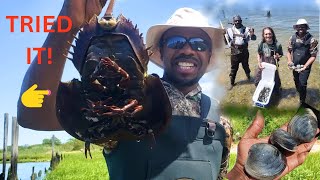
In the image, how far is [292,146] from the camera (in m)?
2.87

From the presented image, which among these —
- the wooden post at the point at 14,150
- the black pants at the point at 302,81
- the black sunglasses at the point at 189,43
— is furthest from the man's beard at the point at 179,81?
the wooden post at the point at 14,150

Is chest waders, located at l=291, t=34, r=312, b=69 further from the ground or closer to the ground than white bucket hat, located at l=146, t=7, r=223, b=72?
closer to the ground

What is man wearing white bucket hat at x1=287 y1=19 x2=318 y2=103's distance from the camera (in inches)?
228

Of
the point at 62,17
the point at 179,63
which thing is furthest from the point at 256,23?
the point at 62,17

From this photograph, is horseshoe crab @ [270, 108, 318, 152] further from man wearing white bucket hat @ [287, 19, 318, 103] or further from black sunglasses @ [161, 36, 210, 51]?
man wearing white bucket hat @ [287, 19, 318, 103]

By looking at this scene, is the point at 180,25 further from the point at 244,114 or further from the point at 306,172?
the point at 306,172

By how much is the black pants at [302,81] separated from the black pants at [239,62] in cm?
52

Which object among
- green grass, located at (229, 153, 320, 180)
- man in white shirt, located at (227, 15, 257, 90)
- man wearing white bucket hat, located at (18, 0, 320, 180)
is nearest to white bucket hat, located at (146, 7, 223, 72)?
man wearing white bucket hat, located at (18, 0, 320, 180)

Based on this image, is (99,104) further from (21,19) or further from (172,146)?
(21,19)

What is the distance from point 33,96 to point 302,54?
416 centimetres

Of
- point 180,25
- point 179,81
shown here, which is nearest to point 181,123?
point 179,81

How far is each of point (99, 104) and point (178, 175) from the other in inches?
32.4

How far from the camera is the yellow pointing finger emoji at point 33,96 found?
2330 millimetres

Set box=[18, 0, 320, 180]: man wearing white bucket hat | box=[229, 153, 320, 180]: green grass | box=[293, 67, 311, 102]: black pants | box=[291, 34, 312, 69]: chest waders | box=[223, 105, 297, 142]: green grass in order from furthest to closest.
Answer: box=[229, 153, 320, 180]: green grass, box=[291, 34, 312, 69]: chest waders, box=[293, 67, 311, 102]: black pants, box=[223, 105, 297, 142]: green grass, box=[18, 0, 320, 180]: man wearing white bucket hat
